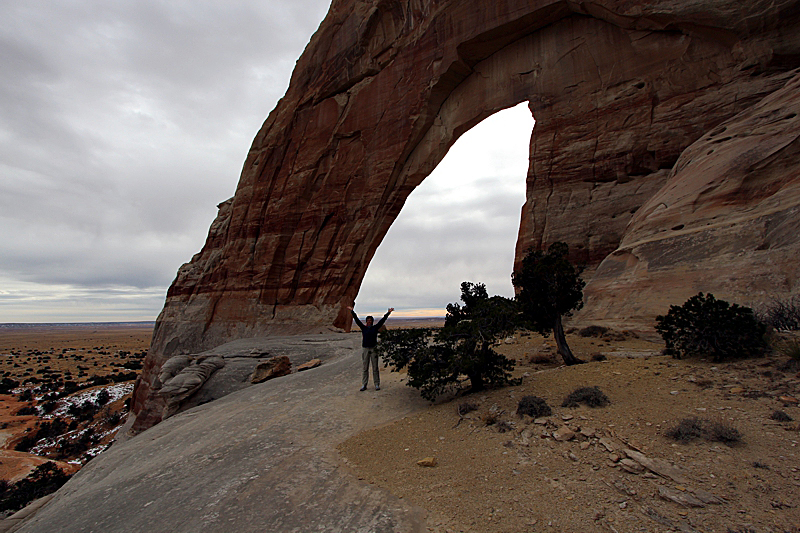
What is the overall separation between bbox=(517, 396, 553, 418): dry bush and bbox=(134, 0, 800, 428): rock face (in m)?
5.98

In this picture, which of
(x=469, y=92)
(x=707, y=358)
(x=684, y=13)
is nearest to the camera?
(x=707, y=358)

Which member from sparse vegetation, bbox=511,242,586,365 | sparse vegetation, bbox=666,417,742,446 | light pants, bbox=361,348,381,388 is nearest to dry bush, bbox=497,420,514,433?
sparse vegetation, bbox=666,417,742,446

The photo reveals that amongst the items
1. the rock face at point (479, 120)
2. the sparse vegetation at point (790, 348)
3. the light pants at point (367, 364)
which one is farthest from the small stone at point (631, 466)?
the rock face at point (479, 120)

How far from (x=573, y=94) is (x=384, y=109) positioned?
35.6ft

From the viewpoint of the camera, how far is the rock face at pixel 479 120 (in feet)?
39.6

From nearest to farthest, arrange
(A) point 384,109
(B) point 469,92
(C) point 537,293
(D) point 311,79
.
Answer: (C) point 537,293
(B) point 469,92
(A) point 384,109
(D) point 311,79

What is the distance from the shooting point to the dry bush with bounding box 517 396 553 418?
209 inches

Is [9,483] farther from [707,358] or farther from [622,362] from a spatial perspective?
[707,358]

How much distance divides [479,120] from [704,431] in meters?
19.5

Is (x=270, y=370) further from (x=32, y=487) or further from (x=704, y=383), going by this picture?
(x=704, y=383)

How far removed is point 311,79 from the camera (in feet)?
83.4

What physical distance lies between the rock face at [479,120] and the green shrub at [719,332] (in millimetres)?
1798

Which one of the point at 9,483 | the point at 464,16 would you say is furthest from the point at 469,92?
the point at 9,483

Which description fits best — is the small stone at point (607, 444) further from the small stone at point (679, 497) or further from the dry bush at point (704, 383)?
the dry bush at point (704, 383)
